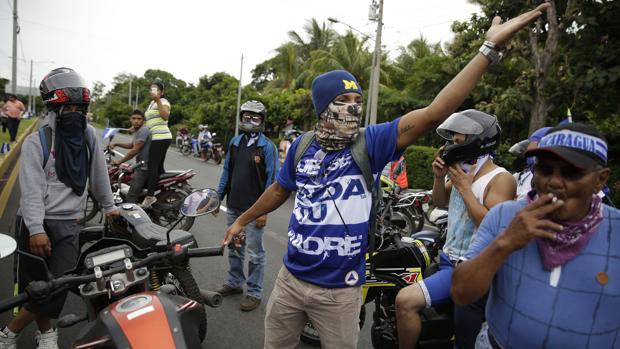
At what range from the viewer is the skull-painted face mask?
1.99 metres

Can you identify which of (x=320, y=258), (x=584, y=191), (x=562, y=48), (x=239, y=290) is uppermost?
(x=562, y=48)

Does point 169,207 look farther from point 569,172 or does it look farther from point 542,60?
point 542,60

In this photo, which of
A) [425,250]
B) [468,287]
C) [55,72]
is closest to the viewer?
[468,287]

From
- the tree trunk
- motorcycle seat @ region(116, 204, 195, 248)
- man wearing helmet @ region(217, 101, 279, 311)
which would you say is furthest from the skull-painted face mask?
the tree trunk

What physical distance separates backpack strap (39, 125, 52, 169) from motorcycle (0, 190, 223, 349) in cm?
104

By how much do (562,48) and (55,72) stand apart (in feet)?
36.4

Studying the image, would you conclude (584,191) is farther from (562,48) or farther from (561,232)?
(562,48)

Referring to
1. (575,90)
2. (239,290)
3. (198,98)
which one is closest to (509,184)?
(239,290)

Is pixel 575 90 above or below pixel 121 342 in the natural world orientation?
above

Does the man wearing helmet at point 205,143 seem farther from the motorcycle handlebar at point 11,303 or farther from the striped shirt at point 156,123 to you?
the motorcycle handlebar at point 11,303

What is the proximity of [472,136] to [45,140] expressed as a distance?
107 inches

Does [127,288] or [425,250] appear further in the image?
[425,250]

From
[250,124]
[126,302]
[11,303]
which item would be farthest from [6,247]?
[250,124]

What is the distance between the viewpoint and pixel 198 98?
38.9m
